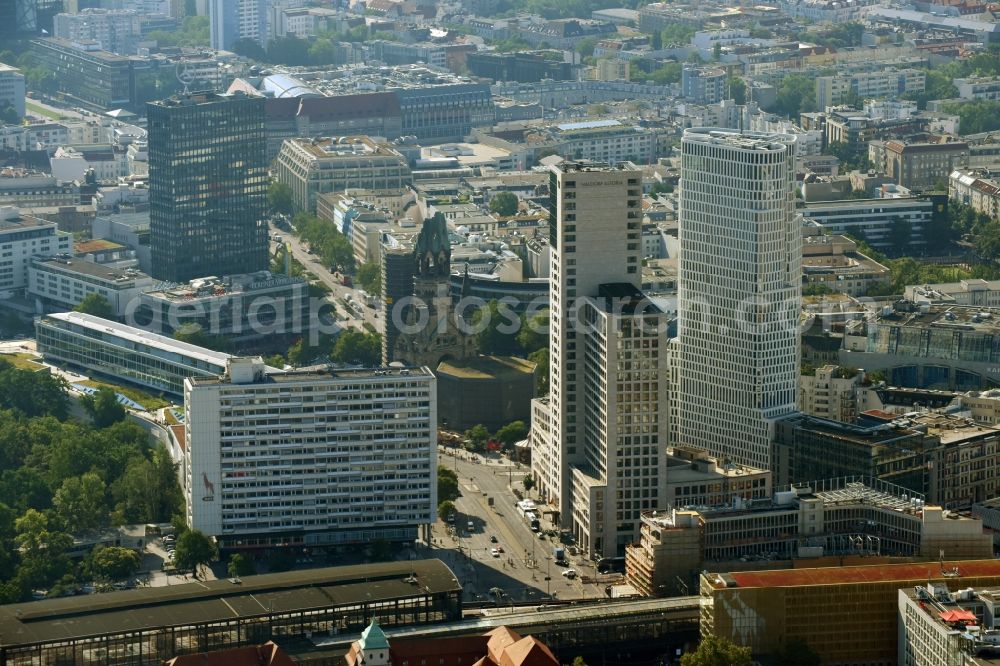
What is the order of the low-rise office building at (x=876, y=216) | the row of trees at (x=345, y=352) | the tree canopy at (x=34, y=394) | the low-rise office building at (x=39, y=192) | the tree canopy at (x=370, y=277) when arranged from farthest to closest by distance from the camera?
the low-rise office building at (x=39, y=192), the low-rise office building at (x=876, y=216), the tree canopy at (x=370, y=277), the row of trees at (x=345, y=352), the tree canopy at (x=34, y=394)

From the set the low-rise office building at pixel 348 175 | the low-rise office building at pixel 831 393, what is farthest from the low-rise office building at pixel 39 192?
the low-rise office building at pixel 831 393

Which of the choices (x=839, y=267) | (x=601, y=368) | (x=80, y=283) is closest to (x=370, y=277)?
(x=80, y=283)

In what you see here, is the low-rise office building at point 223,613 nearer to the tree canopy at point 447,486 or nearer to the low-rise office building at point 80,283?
the tree canopy at point 447,486

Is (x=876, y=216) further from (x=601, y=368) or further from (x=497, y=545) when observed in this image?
(x=497, y=545)

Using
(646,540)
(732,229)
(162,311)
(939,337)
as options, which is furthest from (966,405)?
(162,311)

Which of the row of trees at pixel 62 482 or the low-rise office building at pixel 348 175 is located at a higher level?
the low-rise office building at pixel 348 175

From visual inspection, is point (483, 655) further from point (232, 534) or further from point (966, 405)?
point (966, 405)

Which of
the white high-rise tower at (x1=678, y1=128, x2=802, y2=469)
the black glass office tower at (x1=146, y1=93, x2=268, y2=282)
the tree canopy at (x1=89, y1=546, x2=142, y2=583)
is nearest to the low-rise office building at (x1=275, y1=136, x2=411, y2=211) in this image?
the black glass office tower at (x1=146, y1=93, x2=268, y2=282)
